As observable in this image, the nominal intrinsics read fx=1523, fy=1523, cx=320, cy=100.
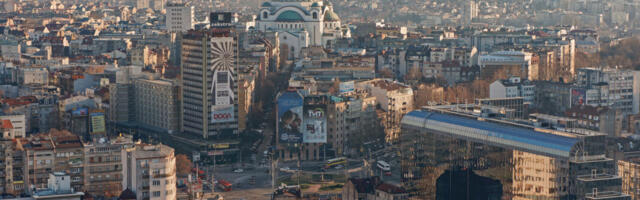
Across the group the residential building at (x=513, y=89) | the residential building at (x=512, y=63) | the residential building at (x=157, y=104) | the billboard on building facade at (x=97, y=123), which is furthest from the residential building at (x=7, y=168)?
the residential building at (x=512, y=63)

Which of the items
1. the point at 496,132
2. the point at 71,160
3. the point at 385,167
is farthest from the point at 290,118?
the point at 496,132

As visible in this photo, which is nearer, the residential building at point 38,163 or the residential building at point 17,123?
the residential building at point 38,163

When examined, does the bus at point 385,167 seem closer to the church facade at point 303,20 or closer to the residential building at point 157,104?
the residential building at point 157,104

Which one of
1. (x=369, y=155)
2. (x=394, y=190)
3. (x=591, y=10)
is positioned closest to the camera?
(x=394, y=190)

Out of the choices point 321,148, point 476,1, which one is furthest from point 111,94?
point 476,1

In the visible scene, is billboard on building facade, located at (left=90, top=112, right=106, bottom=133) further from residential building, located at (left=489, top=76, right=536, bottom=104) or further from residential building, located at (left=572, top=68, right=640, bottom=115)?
residential building, located at (left=572, top=68, right=640, bottom=115)

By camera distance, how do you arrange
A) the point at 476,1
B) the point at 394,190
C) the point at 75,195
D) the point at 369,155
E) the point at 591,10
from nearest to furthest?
1. the point at 75,195
2. the point at 394,190
3. the point at 369,155
4. the point at 591,10
5. the point at 476,1

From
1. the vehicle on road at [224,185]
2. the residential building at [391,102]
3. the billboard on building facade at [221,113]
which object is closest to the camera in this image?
the vehicle on road at [224,185]

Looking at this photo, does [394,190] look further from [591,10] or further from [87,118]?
[591,10]
